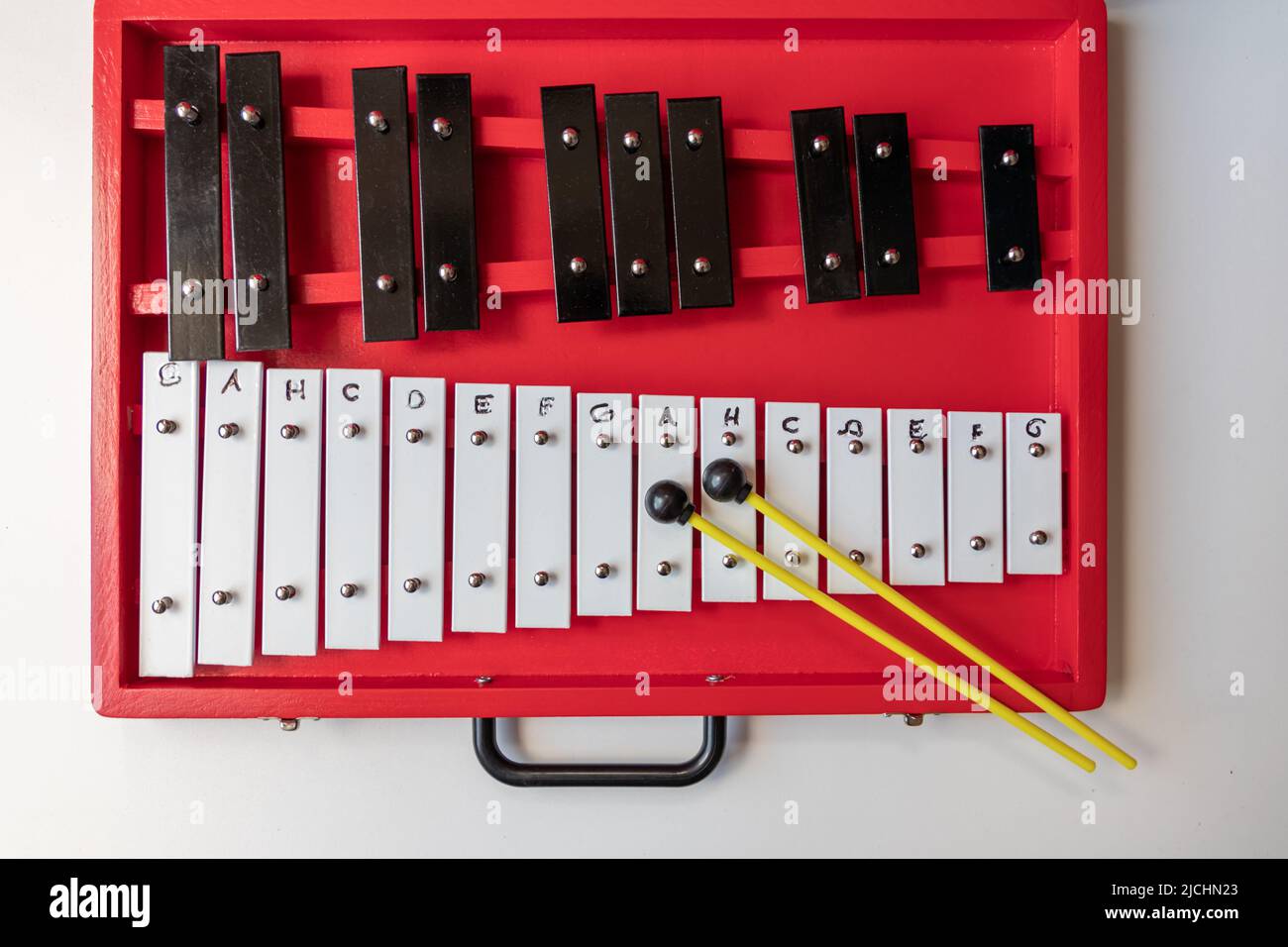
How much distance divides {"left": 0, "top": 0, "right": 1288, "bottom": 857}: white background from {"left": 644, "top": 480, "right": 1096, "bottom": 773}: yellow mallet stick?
0.57ft

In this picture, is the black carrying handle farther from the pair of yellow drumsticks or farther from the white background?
the pair of yellow drumsticks

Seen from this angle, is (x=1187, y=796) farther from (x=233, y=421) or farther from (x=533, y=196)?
(x=233, y=421)

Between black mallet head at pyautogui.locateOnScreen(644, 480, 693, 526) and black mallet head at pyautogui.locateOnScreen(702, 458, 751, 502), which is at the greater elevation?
black mallet head at pyautogui.locateOnScreen(702, 458, 751, 502)

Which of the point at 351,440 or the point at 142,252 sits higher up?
the point at 142,252


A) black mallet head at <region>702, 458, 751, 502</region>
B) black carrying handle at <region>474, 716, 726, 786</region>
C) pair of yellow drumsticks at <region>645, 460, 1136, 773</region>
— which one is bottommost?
black carrying handle at <region>474, 716, 726, 786</region>

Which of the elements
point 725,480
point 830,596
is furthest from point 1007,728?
point 725,480

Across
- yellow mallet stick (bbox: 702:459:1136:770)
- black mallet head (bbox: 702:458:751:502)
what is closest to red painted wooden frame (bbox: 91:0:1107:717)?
yellow mallet stick (bbox: 702:459:1136:770)

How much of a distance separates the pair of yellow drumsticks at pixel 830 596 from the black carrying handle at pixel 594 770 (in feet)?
0.97

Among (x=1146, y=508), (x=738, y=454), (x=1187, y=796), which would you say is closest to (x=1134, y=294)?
(x=1146, y=508)

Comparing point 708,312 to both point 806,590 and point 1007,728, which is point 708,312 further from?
point 1007,728

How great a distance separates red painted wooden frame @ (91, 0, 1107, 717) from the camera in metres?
1.09

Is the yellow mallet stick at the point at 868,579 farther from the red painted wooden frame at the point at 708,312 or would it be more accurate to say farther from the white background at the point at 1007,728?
the white background at the point at 1007,728

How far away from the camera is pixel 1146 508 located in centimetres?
124
